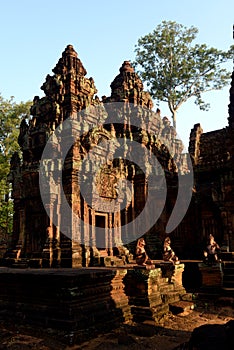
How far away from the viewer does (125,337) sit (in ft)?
20.6

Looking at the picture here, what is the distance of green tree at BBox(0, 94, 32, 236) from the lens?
82.2 feet

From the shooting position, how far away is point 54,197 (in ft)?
42.4

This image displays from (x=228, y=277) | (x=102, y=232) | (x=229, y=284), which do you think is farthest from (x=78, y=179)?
(x=229, y=284)

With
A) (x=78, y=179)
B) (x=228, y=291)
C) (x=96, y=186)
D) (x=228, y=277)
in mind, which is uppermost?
(x=78, y=179)

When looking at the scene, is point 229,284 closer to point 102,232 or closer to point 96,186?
point 102,232

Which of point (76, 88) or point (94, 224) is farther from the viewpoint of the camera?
point (76, 88)

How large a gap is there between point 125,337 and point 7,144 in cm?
2305

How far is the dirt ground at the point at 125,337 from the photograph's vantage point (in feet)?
19.3

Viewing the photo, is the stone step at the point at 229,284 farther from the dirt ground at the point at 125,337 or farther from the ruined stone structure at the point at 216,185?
the ruined stone structure at the point at 216,185

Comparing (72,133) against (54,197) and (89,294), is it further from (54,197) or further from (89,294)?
(89,294)

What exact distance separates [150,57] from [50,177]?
Result: 14.7m

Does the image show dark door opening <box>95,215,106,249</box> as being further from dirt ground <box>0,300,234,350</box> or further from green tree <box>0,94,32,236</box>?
green tree <box>0,94,32,236</box>

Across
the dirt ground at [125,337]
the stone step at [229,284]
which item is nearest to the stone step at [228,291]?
the stone step at [229,284]

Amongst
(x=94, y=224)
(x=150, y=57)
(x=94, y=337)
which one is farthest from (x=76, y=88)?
(x=94, y=337)
